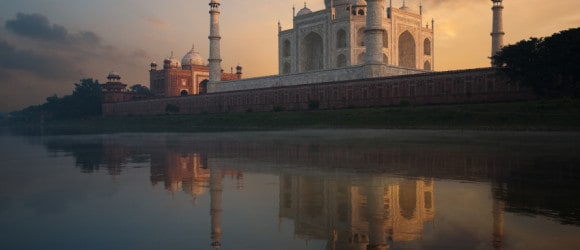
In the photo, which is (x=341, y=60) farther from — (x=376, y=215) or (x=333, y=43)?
(x=376, y=215)

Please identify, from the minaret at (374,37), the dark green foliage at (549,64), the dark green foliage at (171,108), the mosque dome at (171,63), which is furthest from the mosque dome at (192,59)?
the dark green foliage at (549,64)

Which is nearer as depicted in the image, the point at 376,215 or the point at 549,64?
the point at 376,215

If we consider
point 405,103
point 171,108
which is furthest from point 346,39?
point 171,108

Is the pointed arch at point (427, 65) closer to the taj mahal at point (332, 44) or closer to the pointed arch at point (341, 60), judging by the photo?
the taj mahal at point (332, 44)

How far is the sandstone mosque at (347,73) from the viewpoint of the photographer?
3092 centimetres

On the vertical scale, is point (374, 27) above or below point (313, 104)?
above

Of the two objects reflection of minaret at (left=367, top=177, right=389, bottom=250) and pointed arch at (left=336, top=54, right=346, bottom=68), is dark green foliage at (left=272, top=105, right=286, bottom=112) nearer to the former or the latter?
pointed arch at (left=336, top=54, right=346, bottom=68)

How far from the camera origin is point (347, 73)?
38.5m

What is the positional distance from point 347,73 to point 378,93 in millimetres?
5237

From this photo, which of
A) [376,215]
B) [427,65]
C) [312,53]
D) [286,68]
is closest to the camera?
[376,215]

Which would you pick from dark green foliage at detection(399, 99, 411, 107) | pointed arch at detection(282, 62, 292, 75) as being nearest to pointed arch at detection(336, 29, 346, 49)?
pointed arch at detection(282, 62, 292, 75)

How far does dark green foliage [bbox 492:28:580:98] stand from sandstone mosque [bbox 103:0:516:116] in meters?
2.05

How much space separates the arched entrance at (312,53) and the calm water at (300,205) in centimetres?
4060

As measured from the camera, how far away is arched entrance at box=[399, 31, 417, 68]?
161 ft
